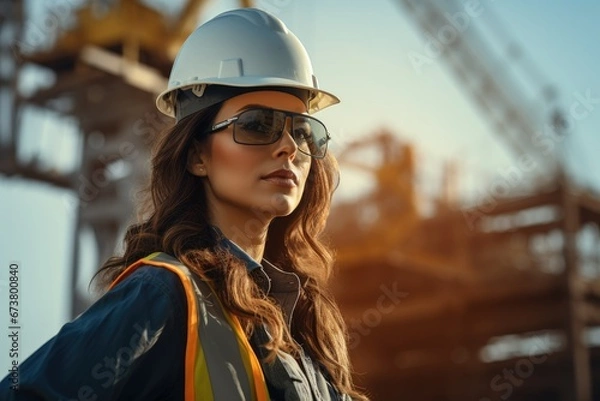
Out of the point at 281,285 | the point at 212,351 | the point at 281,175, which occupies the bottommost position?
the point at 212,351

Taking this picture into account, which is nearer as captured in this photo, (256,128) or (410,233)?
(256,128)

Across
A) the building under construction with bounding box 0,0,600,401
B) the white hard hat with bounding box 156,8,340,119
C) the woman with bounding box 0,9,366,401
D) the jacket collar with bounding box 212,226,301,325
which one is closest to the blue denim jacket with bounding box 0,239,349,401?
the woman with bounding box 0,9,366,401

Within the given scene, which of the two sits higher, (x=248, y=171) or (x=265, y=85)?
(x=265, y=85)

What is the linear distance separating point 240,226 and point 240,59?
0.45m

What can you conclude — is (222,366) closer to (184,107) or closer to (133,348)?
(133,348)

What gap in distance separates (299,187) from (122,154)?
66.3 ft

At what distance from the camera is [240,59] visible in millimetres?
2752

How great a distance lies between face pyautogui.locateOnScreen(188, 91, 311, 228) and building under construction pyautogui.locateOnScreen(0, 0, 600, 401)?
1746 centimetres

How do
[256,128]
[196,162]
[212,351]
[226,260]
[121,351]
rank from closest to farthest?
[121,351] → [212,351] → [226,260] → [256,128] → [196,162]

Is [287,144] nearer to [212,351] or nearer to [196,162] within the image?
[196,162]

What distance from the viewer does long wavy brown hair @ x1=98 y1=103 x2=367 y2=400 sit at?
2463mm

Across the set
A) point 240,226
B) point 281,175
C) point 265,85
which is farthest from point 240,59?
point 240,226

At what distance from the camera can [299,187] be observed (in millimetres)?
2756

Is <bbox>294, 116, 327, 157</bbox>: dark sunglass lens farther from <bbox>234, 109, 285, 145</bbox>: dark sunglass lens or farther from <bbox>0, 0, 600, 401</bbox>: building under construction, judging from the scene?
<bbox>0, 0, 600, 401</bbox>: building under construction
